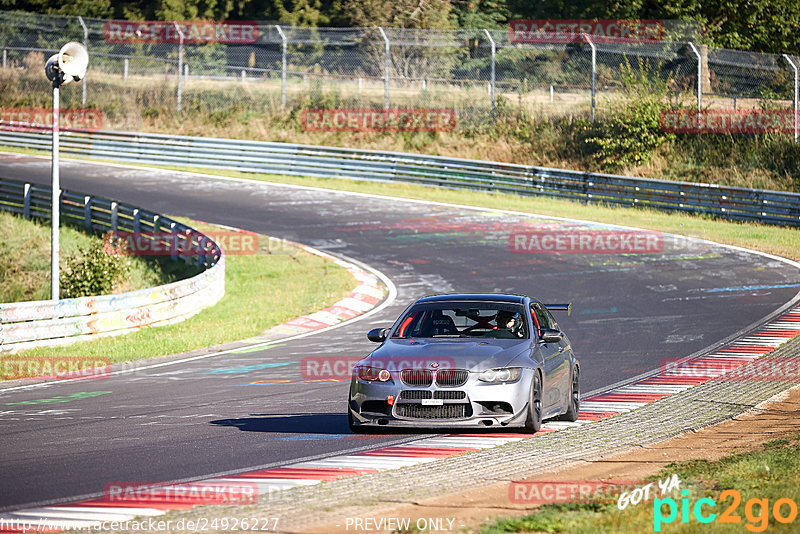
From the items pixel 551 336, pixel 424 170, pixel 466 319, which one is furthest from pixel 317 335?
pixel 424 170

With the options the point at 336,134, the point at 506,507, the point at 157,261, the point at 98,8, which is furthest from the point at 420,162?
the point at 98,8

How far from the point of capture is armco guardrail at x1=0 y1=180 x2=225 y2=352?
1600 centimetres

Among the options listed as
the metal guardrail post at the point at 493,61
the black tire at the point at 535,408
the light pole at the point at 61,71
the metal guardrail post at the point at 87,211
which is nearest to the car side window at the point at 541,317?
the black tire at the point at 535,408

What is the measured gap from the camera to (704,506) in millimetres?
6953

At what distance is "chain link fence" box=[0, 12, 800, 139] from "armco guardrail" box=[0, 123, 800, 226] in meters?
3.04

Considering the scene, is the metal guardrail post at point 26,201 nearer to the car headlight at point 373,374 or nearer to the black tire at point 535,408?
the car headlight at point 373,374

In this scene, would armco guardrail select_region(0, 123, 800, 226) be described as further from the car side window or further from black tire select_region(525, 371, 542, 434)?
black tire select_region(525, 371, 542, 434)

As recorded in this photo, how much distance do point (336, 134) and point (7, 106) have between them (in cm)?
1586

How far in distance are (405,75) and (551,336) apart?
30.6 metres

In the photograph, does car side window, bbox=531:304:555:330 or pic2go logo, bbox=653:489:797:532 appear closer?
pic2go logo, bbox=653:489:797:532

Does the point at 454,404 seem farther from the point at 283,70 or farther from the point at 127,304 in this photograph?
the point at 283,70

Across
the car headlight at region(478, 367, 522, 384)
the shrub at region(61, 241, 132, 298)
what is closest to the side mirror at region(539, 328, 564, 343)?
the car headlight at region(478, 367, 522, 384)

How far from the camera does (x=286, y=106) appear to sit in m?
45.7

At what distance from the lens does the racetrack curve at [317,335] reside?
942cm
